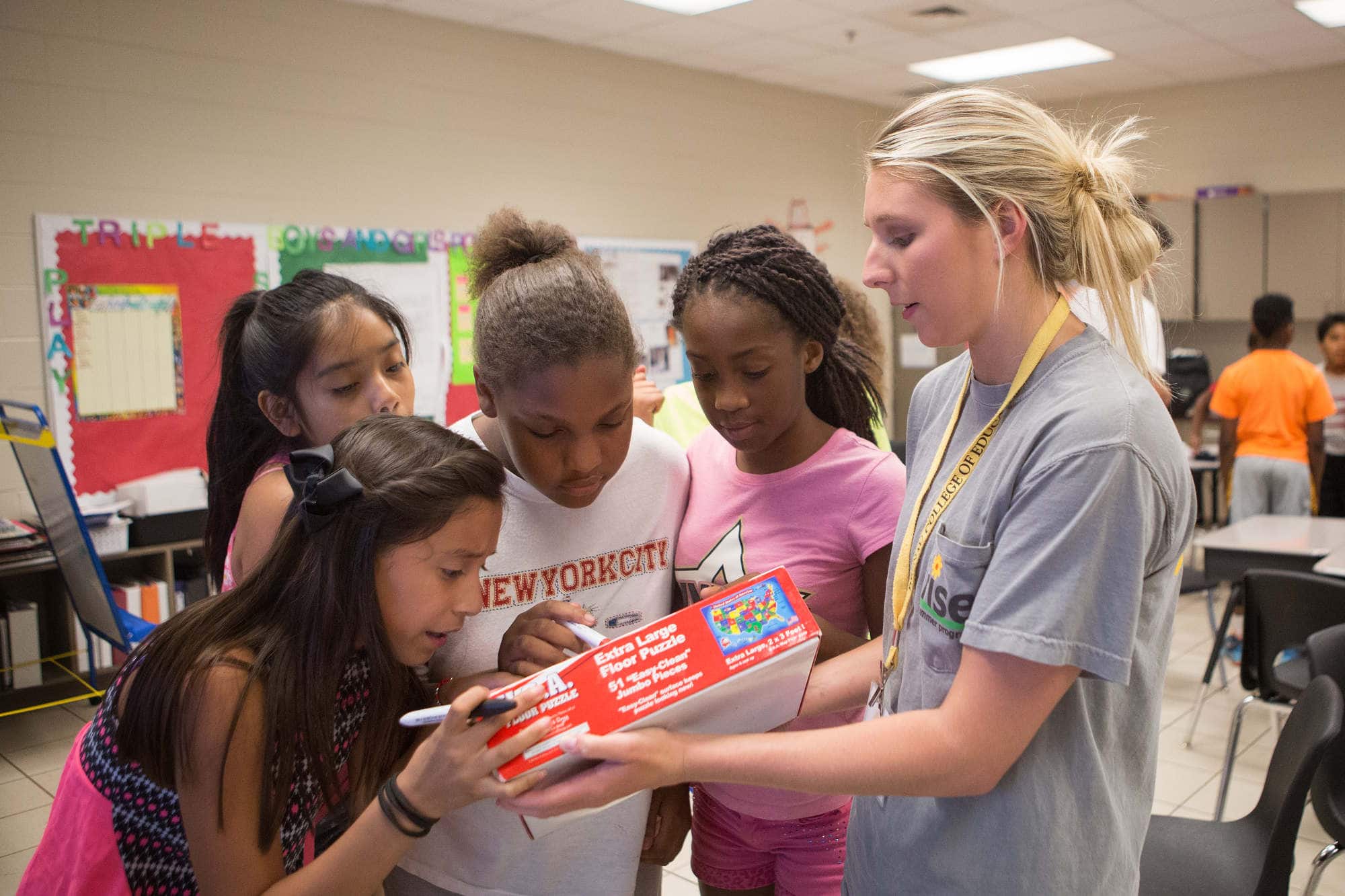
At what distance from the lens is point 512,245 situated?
1.41 meters

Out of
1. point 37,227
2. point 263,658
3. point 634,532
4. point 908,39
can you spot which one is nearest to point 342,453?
Answer: point 263,658

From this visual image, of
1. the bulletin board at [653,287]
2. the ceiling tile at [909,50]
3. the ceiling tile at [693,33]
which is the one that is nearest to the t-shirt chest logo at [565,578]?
the ceiling tile at [693,33]

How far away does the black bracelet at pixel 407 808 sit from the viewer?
3.60 ft

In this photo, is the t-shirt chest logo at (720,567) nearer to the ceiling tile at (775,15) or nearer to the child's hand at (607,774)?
the child's hand at (607,774)

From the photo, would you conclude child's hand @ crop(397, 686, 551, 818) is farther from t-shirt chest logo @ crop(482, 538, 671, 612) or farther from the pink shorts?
the pink shorts

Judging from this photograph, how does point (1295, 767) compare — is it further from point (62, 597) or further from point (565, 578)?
point (62, 597)

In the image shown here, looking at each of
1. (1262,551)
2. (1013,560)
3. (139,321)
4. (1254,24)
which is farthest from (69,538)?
(1254,24)

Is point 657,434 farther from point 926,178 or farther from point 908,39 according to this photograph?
point 908,39

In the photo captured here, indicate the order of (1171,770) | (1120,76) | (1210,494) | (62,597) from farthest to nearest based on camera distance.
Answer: (1210,494) < (1120,76) < (62,597) < (1171,770)

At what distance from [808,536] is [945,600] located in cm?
39

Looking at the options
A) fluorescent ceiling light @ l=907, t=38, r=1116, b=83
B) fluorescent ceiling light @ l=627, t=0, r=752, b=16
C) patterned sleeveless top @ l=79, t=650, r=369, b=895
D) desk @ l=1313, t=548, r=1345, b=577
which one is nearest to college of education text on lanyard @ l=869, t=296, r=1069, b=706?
patterned sleeveless top @ l=79, t=650, r=369, b=895

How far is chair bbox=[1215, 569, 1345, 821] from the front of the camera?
2977 mm

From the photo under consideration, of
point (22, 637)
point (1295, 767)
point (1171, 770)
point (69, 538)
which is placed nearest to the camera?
point (1295, 767)

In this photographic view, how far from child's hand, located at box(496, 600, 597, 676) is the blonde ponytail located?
0.61 metres
